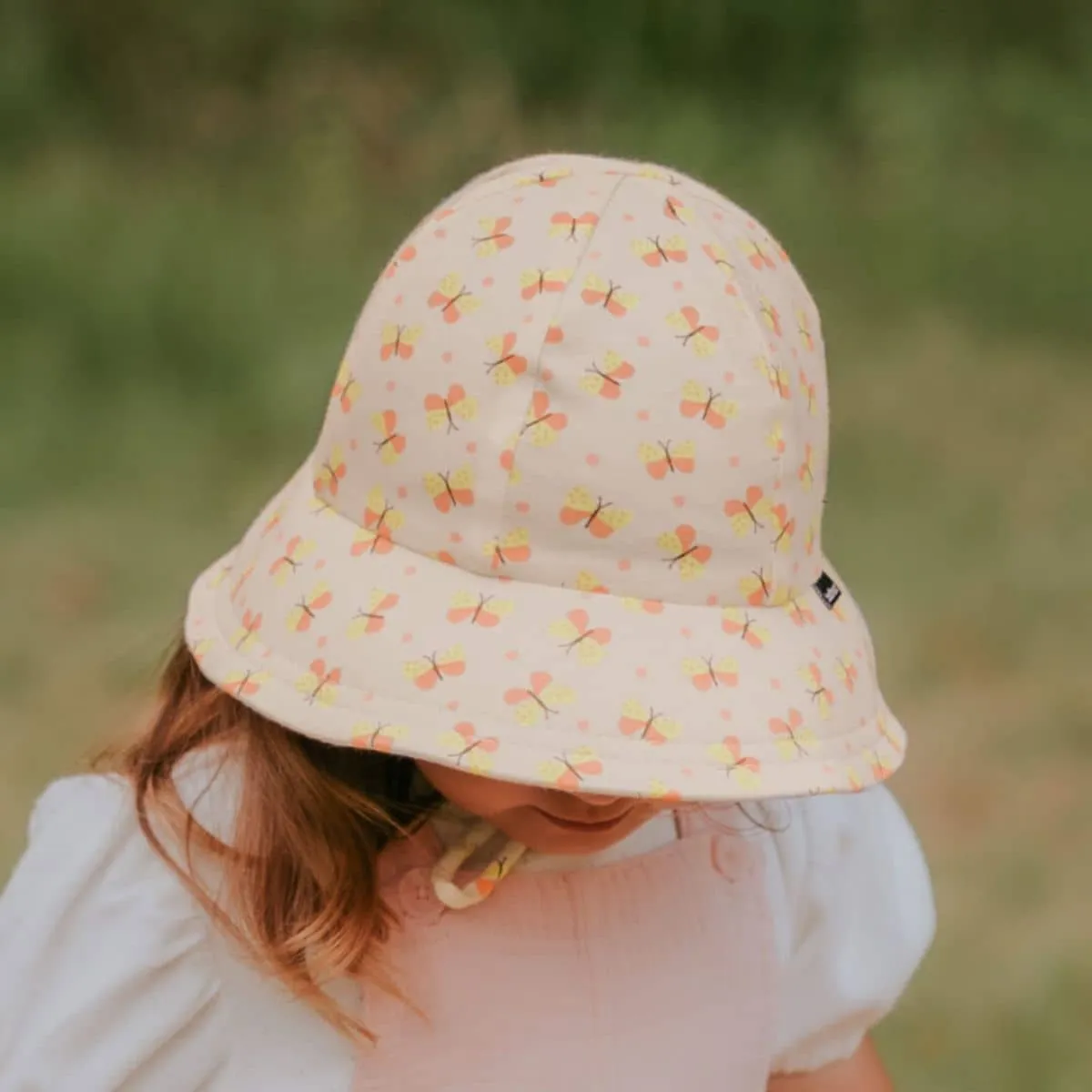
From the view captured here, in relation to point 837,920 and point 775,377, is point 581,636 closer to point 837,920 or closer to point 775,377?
point 775,377

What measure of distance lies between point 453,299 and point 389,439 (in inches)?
2.1

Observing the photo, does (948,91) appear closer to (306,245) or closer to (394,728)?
(306,245)

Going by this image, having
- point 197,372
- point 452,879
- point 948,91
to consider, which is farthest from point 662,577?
point 948,91

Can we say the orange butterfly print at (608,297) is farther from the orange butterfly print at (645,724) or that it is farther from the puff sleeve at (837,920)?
the puff sleeve at (837,920)

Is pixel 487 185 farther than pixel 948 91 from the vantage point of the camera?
No

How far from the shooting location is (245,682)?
1.63ft

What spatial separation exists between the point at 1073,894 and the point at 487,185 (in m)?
0.84

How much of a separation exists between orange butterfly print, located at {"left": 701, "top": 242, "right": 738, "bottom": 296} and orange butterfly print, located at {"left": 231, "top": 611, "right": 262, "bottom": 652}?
202 millimetres

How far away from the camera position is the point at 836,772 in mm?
482

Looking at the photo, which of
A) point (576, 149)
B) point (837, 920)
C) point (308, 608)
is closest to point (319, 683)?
point (308, 608)

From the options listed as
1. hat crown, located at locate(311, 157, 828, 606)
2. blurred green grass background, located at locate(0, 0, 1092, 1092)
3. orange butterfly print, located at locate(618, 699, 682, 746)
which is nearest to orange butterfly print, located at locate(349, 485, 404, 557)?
hat crown, located at locate(311, 157, 828, 606)

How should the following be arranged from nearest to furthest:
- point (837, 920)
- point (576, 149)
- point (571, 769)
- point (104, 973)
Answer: point (571, 769) < point (104, 973) < point (837, 920) < point (576, 149)

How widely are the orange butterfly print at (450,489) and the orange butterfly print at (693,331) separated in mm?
84

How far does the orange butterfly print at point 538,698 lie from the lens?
459 millimetres
